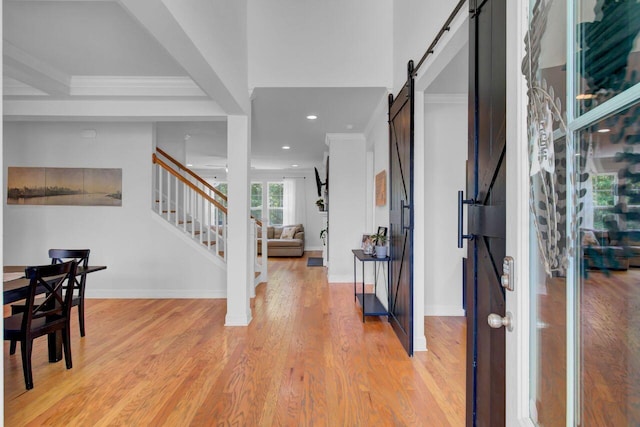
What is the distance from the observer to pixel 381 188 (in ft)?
14.5

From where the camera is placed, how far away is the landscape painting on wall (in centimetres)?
500

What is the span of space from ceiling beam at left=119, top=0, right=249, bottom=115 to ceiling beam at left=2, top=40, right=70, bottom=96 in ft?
6.09

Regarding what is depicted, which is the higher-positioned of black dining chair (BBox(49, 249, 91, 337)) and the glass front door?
the glass front door

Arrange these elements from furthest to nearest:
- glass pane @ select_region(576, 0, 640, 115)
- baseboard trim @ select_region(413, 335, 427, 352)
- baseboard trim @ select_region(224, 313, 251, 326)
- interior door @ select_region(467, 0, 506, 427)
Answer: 1. baseboard trim @ select_region(224, 313, 251, 326)
2. baseboard trim @ select_region(413, 335, 427, 352)
3. interior door @ select_region(467, 0, 506, 427)
4. glass pane @ select_region(576, 0, 640, 115)

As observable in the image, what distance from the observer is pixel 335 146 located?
19.9ft

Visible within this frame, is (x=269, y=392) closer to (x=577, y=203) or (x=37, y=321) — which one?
(x=37, y=321)

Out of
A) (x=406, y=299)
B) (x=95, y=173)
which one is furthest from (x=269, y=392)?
(x=95, y=173)

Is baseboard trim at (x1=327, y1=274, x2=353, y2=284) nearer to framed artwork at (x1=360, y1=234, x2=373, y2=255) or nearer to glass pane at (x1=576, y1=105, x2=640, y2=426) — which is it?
framed artwork at (x1=360, y1=234, x2=373, y2=255)

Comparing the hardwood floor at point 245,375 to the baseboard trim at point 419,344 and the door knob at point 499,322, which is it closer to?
the baseboard trim at point 419,344

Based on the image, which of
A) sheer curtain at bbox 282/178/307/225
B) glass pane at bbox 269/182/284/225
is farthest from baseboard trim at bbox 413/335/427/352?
glass pane at bbox 269/182/284/225

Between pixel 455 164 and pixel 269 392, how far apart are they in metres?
3.11

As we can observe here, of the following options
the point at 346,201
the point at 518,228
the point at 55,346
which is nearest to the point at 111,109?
the point at 55,346

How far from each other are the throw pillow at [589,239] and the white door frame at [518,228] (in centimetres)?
21

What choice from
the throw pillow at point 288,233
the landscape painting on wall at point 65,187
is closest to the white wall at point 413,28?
the landscape painting on wall at point 65,187
